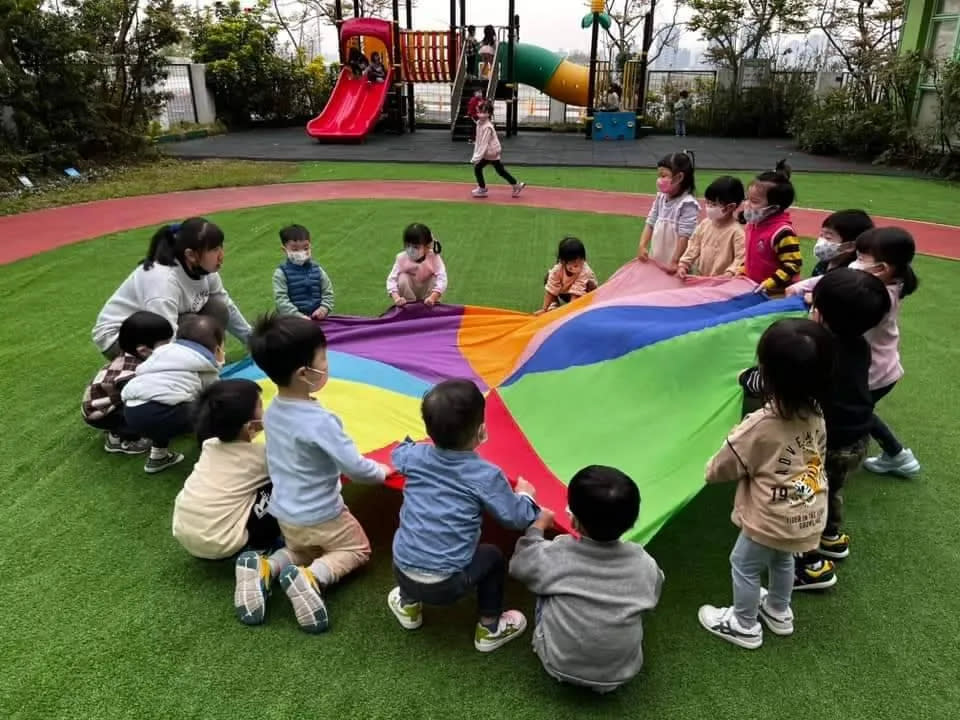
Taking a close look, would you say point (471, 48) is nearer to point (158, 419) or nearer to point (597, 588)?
point (158, 419)

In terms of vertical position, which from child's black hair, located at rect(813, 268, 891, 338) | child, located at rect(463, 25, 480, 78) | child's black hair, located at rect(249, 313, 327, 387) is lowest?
child's black hair, located at rect(249, 313, 327, 387)

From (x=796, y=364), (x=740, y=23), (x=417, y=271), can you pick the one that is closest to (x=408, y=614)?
(x=796, y=364)

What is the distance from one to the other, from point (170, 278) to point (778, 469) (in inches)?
128

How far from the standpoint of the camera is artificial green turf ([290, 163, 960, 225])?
998 centimetres

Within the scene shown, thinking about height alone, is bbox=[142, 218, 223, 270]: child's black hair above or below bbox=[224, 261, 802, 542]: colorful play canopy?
above

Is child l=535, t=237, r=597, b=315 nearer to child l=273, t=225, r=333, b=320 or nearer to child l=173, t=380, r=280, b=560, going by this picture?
child l=273, t=225, r=333, b=320

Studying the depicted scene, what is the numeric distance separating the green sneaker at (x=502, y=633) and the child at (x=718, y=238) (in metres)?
2.60

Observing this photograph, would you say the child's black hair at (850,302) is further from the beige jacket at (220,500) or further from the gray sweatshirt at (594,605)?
the beige jacket at (220,500)

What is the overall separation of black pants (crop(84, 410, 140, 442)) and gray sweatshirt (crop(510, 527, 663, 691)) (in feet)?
7.75

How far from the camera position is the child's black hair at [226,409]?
105 inches

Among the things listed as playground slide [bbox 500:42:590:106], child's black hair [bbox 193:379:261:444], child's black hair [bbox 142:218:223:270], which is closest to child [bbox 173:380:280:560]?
child's black hair [bbox 193:379:261:444]

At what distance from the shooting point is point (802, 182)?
38.9ft

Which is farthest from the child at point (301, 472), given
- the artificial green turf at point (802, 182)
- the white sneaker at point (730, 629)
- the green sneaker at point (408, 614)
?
the artificial green turf at point (802, 182)

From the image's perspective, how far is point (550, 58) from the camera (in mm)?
19703
